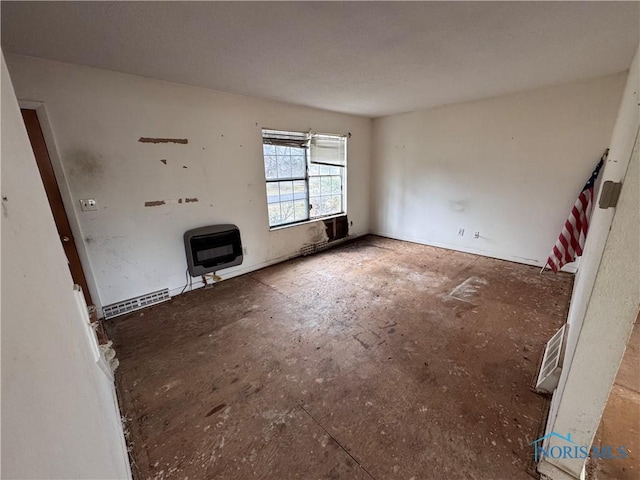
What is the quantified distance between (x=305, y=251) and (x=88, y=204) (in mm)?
2737

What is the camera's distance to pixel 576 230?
3.01m

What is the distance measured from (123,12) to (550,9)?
244cm

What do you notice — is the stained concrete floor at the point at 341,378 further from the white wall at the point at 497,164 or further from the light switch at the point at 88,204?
the light switch at the point at 88,204

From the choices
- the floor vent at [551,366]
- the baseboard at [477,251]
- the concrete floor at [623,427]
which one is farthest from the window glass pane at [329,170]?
A: the concrete floor at [623,427]

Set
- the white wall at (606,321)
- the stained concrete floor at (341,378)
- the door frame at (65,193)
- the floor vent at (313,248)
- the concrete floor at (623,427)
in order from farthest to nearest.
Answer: the floor vent at (313,248)
the door frame at (65,193)
the stained concrete floor at (341,378)
the concrete floor at (623,427)
the white wall at (606,321)

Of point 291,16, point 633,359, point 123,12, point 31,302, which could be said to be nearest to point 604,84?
point 633,359

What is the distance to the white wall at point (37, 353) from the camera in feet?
1.61

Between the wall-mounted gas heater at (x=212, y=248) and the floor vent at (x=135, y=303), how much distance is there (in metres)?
0.38

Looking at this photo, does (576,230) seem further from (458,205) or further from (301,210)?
(301,210)

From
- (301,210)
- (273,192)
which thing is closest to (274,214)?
(273,192)

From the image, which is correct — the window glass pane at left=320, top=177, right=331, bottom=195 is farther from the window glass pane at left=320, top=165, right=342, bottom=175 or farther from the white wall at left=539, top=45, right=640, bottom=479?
the white wall at left=539, top=45, right=640, bottom=479

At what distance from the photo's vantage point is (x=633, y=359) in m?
1.91

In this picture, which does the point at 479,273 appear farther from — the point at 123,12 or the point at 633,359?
the point at 123,12

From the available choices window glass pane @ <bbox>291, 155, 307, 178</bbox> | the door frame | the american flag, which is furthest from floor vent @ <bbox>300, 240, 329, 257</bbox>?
the american flag
